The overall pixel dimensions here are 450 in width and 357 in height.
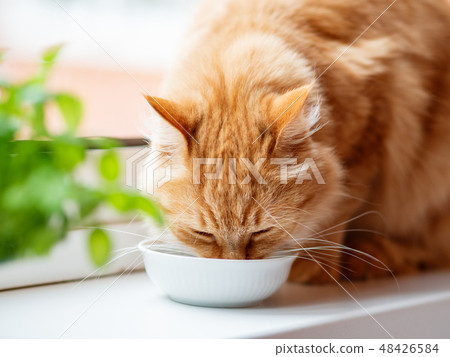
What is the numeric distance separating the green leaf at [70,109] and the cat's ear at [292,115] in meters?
0.60

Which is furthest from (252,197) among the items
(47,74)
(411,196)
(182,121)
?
(411,196)

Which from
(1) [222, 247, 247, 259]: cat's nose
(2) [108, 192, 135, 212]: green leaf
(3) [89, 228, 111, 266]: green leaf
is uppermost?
(2) [108, 192, 135, 212]: green leaf

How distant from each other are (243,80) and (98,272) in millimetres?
575

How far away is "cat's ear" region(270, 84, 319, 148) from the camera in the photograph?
3.43ft

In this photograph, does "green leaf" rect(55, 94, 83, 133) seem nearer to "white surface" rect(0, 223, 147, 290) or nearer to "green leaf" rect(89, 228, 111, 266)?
"green leaf" rect(89, 228, 111, 266)

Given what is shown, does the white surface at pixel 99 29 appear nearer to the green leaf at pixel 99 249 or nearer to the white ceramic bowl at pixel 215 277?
the white ceramic bowl at pixel 215 277

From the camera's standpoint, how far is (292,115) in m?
1.05

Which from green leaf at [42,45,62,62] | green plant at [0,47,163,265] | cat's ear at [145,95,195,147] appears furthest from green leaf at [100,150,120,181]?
cat's ear at [145,95,195,147]

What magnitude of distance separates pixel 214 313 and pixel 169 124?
398 mm

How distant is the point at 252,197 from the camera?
1.08 metres

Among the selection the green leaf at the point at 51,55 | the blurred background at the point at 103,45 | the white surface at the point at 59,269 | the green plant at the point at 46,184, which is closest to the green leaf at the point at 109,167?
the green plant at the point at 46,184

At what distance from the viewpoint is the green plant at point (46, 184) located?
0.47m

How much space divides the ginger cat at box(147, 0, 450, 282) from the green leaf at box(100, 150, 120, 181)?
0.50 meters

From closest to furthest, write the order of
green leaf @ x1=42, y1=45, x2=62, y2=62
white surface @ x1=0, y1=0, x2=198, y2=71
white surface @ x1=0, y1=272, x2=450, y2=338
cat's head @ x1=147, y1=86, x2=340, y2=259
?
green leaf @ x1=42, y1=45, x2=62, y2=62 → white surface @ x1=0, y1=272, x2=450, y2=338 → cat's head @ x1=147, y1=86, x2=340, y2=259 → white surface @ x1=0, y1=0, x2=198, y2=71
